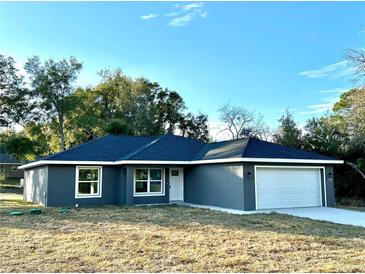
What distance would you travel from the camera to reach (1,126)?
3241 cm

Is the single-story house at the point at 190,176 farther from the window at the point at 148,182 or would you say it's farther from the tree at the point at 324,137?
the tree at the point at 324,137

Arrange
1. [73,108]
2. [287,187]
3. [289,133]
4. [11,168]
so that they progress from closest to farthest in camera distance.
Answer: [287,187] → [289,133] → [73,108] → [11,168]

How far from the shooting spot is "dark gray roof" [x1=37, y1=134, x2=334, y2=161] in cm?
1553

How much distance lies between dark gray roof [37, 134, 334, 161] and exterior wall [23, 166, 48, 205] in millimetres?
1536

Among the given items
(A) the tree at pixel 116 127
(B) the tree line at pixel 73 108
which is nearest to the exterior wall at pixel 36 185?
(A) the tree at pixel 116 127

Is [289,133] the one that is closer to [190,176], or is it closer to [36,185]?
[190,176]

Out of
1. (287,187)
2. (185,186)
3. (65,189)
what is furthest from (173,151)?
(287,187)

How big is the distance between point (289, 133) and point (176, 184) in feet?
39.9

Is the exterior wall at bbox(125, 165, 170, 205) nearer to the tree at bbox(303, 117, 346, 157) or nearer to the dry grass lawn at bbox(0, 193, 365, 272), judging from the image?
the dry grass lawn at bbox(0, 193, 365, 272)

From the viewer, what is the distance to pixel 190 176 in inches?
703

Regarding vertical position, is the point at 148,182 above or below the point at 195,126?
below

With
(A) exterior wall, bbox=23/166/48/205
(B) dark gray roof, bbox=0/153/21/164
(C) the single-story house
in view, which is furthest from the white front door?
(B) dark gray roof, bbox=0/153/21/164

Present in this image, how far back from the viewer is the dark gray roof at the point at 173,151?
50.9 ft

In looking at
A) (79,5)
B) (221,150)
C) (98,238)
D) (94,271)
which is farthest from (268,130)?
(94,271)
